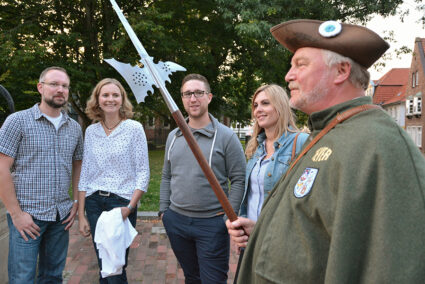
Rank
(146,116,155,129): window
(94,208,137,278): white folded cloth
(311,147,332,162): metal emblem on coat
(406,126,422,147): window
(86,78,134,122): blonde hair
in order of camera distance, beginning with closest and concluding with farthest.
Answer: (311,147,332,162): metal emblem on coat, (94,208,137,278): white folded cloth, (86,78,134,122): blonde hair, (146,116,155,129): window, (406,126,422,147): window

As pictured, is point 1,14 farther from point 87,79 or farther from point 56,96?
point 56,96

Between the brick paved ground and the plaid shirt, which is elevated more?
the plaid shirt

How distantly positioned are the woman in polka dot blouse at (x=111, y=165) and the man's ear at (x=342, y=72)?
2025mm

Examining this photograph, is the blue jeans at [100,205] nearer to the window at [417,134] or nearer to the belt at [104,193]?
the belt at [104,193]

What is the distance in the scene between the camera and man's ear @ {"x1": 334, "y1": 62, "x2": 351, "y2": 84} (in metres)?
1.42

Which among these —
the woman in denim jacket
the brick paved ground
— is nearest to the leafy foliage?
the brick paved ground

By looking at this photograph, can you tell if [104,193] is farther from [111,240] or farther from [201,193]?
[201,193]

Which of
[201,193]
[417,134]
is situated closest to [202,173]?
[201,193]

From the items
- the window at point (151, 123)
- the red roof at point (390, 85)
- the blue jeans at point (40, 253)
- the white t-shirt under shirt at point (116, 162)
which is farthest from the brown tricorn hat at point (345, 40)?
the red roof at point (390, 85)

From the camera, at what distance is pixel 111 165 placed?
9.74 ft

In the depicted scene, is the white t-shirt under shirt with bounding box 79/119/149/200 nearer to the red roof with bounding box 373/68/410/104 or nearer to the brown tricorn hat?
the brown tricorn hat

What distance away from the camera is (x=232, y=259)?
4758mm

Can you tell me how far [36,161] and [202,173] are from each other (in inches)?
53.1

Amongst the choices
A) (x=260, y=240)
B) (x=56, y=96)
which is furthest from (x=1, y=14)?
(x=260, y=240)
